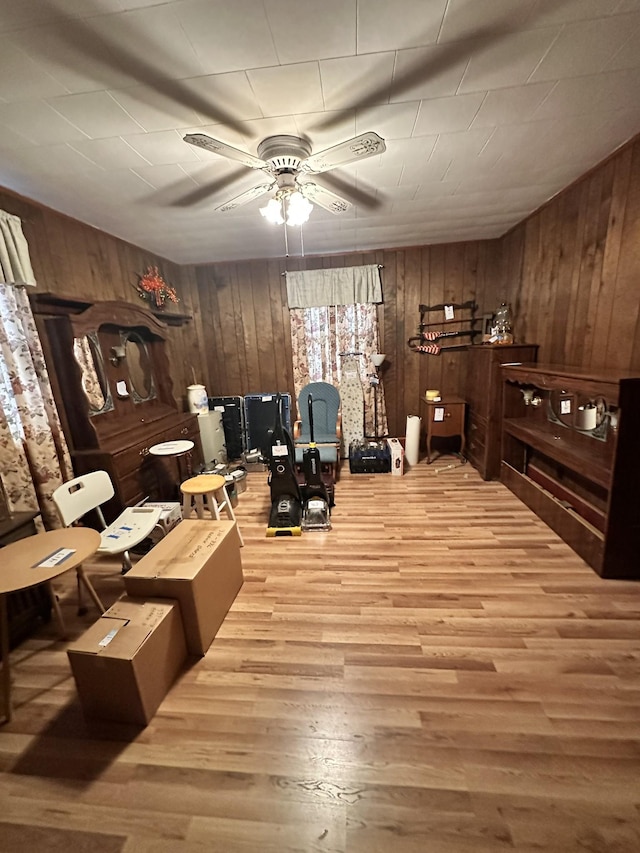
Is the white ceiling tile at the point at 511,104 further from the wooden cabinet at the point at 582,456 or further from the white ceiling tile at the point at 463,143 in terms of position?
the wooden cabinet at the point at 582,456

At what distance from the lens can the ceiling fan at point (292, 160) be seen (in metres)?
1.47

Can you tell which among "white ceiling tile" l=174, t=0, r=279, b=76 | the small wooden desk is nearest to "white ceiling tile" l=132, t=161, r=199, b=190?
"white ceiling tile" l=174, t=0, r=279, b=76

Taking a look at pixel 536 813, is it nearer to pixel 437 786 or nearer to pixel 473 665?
pixel 437 786

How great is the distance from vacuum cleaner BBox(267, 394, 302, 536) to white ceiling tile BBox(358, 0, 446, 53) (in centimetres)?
191

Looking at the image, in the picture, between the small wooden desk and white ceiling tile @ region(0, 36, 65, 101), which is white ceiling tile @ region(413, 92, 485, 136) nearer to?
white ceiling tile @ region(0, 36, 65, 101)

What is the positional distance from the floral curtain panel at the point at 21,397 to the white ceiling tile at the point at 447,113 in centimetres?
247

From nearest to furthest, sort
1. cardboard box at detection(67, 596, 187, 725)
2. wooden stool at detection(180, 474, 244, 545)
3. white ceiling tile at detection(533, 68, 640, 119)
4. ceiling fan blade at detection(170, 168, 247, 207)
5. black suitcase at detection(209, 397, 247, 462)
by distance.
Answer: cardboard box at detection(67, 596, 187, 725), white ceiling tile at detection(533, 68, 640, 119), ceiling fan blade at detection(170, 168, 247, 207), wooden stool at detection(180, 474, 244, 545), black suitcase at detection(209, 397, 247, 462)

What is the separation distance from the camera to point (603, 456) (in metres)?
2.14

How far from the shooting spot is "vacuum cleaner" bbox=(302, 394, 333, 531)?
2707 millimetres

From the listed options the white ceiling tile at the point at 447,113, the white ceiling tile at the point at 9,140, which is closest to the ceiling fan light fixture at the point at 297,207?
the white ceiling tile at the point at 447,113

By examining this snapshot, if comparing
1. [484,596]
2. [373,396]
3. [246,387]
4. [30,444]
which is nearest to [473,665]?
[484,596]

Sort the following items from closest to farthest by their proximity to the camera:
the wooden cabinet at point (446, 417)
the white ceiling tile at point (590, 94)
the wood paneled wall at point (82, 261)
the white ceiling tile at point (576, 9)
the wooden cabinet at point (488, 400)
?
the white ceiling tile at point (576, 9) → the white ceiling tile at point (590, 94) → the wood paneled wall at point (82, 261) → the wooden cabinet at point (488, 400) → the wooden cabinet at point (446, 417)

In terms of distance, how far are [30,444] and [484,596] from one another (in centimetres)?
294

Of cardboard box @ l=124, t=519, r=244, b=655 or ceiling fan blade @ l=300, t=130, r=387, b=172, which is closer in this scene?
ceiling fan blade @ l=300, t=130, r=387, b=172
